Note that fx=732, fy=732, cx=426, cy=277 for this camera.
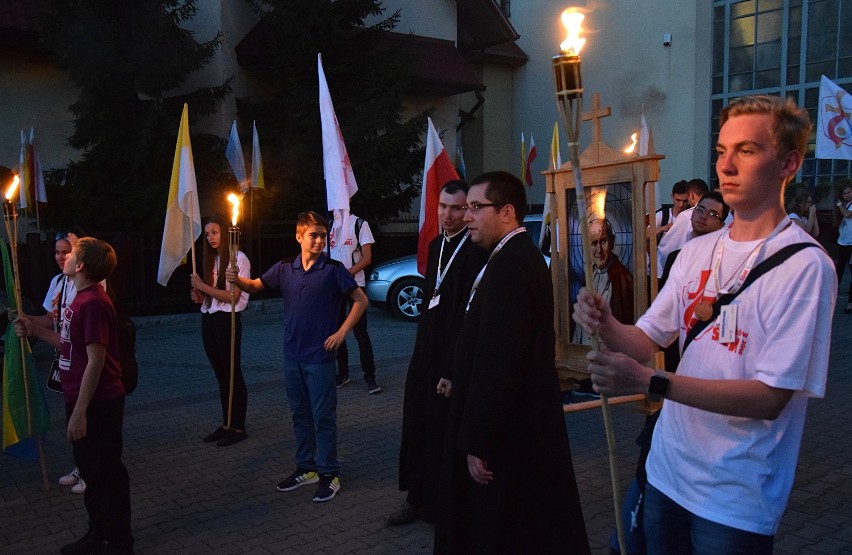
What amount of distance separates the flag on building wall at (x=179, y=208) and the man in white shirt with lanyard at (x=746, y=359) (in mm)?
5184

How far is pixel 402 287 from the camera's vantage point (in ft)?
43.9

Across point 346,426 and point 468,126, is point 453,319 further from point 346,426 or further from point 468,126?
point 468,126

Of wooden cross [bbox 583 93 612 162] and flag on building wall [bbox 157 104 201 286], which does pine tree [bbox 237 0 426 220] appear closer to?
flag on building wall [bbox 157 104 201 286]

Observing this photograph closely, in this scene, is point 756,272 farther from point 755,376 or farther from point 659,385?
point 659,385

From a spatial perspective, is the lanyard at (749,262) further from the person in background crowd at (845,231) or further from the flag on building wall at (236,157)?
the flag on building wall at (236,157)

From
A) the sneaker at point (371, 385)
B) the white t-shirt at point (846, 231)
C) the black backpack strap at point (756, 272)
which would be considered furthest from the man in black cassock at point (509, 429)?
the white t-shirt at point (846, 231)

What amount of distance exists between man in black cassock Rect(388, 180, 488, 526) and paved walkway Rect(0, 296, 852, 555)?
307mm

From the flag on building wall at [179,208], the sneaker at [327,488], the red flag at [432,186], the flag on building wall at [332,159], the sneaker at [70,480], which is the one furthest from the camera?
the red flag at [432,186]

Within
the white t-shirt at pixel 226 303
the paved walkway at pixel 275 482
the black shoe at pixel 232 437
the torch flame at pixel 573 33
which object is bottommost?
the paved walkway at pixel 275 482

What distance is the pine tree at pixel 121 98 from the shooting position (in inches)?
536

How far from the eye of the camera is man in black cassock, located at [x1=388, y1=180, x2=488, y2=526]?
4.10 metres

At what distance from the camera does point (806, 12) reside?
19.2 metres

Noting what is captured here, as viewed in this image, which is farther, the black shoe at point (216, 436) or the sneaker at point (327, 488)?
the black shoe at point (216, 436)

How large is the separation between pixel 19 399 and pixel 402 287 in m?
8.56
